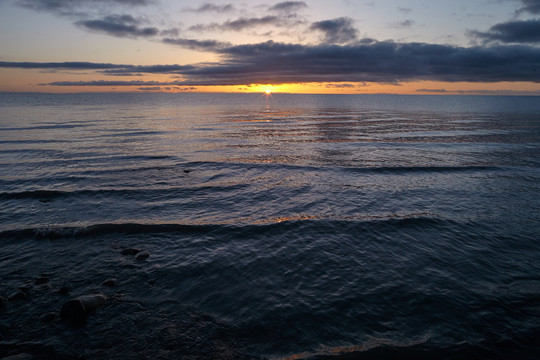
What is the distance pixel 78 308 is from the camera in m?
8.50

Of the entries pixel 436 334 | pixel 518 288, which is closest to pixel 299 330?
pixel 436 334

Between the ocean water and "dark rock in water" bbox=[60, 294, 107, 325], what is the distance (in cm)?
23

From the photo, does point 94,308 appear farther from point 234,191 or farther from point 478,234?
point 478,234

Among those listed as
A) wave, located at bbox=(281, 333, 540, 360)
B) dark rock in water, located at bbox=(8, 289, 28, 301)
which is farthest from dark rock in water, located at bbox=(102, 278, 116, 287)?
wave, located at bbox=(281, 333, 540, 360)

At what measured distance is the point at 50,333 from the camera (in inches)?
310

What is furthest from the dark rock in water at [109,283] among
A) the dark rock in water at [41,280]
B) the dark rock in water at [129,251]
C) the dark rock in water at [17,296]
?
the dark rock in water at [129,251]

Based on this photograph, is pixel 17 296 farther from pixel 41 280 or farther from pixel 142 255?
pixel 142 255

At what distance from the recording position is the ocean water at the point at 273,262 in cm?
789

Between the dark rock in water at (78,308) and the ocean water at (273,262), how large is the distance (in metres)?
0.23

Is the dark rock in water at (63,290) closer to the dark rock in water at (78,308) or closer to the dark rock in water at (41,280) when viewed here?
the dark rock in water at (41,280)

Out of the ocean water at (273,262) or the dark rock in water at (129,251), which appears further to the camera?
the dark rock in water at (129,251)

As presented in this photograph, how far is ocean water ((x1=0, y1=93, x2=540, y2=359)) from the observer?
7.89 m

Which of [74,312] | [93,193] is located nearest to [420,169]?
[93,193]

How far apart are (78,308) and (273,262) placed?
663cm
